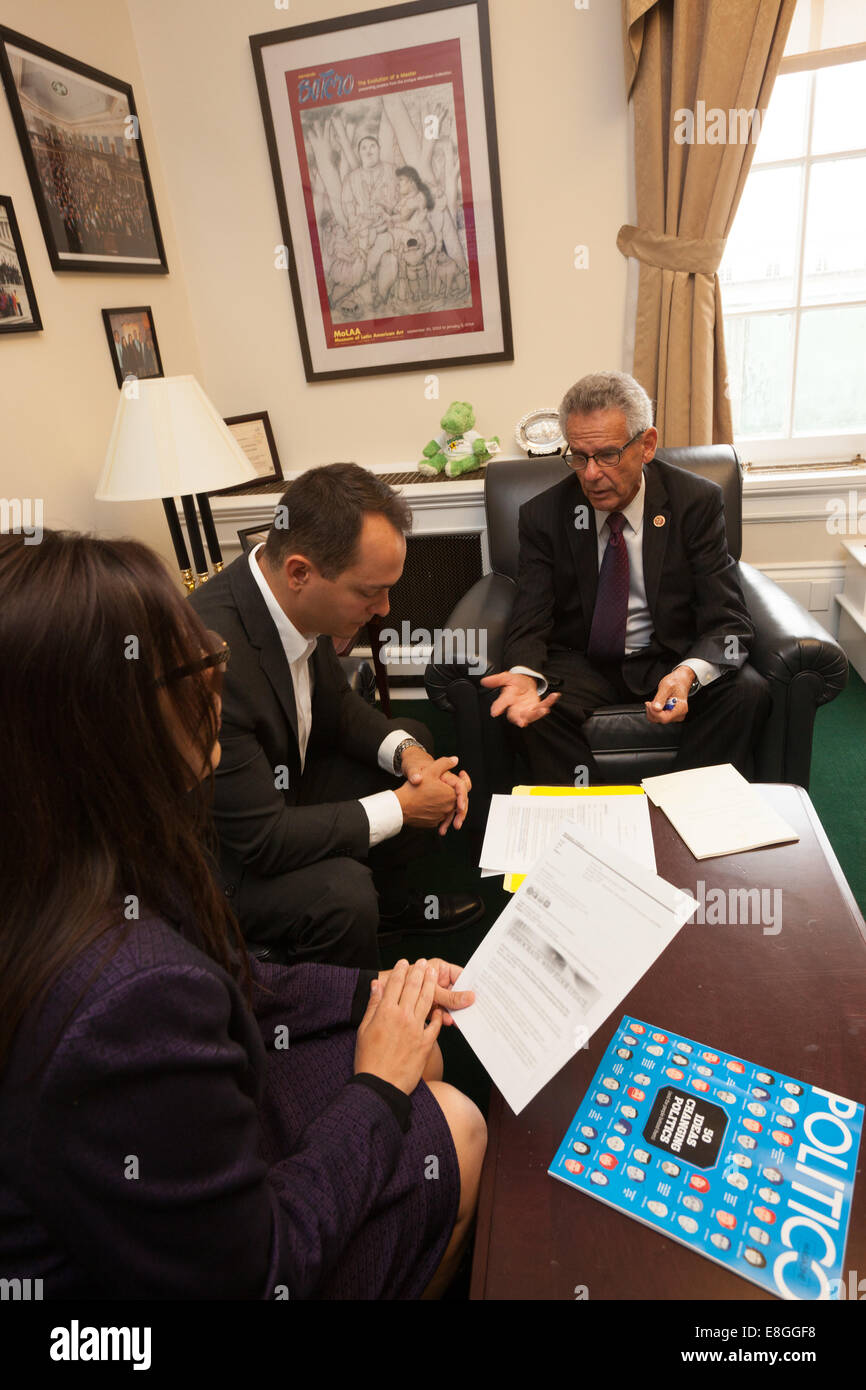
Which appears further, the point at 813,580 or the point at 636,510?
the point at 813,580

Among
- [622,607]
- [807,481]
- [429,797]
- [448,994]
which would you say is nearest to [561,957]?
[448,994]

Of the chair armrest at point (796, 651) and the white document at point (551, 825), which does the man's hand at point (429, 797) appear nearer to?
the white document at point (551, 825)

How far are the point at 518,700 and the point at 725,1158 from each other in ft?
3.84

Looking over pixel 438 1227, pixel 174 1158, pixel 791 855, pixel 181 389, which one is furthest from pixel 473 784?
pixel 174 1158

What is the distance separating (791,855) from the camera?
118 cm

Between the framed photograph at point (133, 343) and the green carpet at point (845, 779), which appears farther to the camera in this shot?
the framed photograph at point (133, 343)

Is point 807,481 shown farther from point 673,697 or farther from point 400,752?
point 400,752

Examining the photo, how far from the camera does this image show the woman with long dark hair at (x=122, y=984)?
55 centimetres

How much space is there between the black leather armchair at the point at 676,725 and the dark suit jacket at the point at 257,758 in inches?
19.2

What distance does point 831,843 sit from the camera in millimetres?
1939

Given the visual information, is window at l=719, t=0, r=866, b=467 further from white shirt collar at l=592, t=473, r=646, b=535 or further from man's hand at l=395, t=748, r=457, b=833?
man's hand at l=395, t=748, r=457, b=833

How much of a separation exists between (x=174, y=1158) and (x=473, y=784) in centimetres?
138
